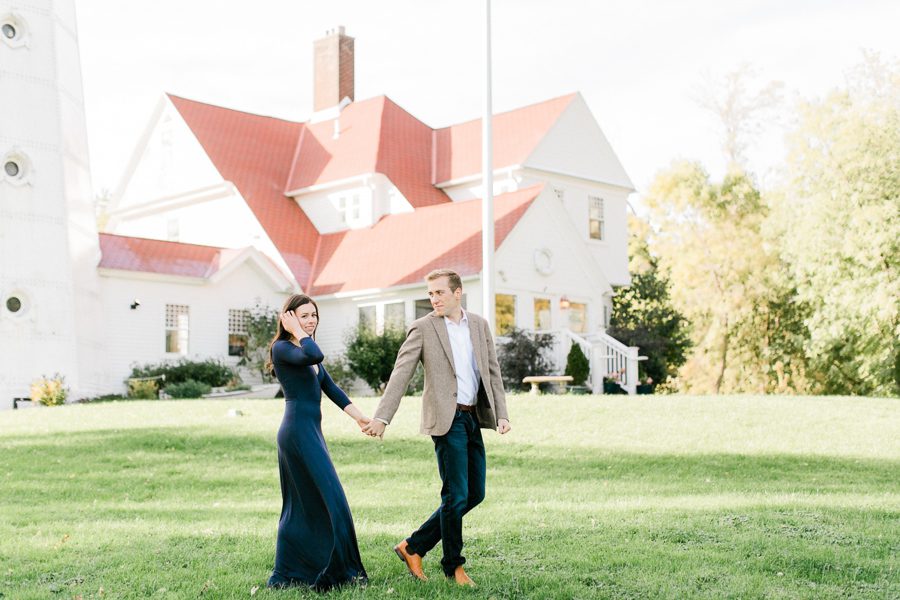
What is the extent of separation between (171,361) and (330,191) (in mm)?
A: 8260

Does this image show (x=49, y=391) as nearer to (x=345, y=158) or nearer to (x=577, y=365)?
(x=577, y=365)

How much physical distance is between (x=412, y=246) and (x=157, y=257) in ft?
22.3

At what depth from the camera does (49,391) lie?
25.3 m

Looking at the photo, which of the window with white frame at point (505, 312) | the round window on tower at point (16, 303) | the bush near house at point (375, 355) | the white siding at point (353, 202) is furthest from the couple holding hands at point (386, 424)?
the white siding at point (353, 202)

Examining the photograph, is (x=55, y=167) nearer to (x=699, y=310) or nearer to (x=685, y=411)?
(x=685, y=411)

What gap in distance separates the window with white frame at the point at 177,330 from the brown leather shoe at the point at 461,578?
23.4m

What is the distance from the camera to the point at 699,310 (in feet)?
144

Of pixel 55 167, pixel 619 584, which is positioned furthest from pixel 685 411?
pixel 55 167

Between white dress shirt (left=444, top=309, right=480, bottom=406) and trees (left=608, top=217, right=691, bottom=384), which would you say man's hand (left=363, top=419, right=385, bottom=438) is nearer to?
white dress shirt (left=444, top=309, right=480, bottom=406)

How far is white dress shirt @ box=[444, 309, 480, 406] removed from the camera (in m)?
7.75

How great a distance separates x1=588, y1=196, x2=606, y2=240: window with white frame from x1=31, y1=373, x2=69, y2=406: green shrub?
16319 mm

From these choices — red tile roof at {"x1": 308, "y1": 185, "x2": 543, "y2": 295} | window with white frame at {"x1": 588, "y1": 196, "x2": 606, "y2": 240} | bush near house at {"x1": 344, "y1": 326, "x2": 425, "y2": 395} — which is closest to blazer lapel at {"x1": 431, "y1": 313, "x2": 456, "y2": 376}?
bush near house at {"x1": 344, "y1": 326, "x2": 425, "y2": 395}

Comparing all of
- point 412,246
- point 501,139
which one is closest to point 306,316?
point 412,246

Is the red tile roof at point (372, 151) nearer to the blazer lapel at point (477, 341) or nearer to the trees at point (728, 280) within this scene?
the trees at point (728, 280)
